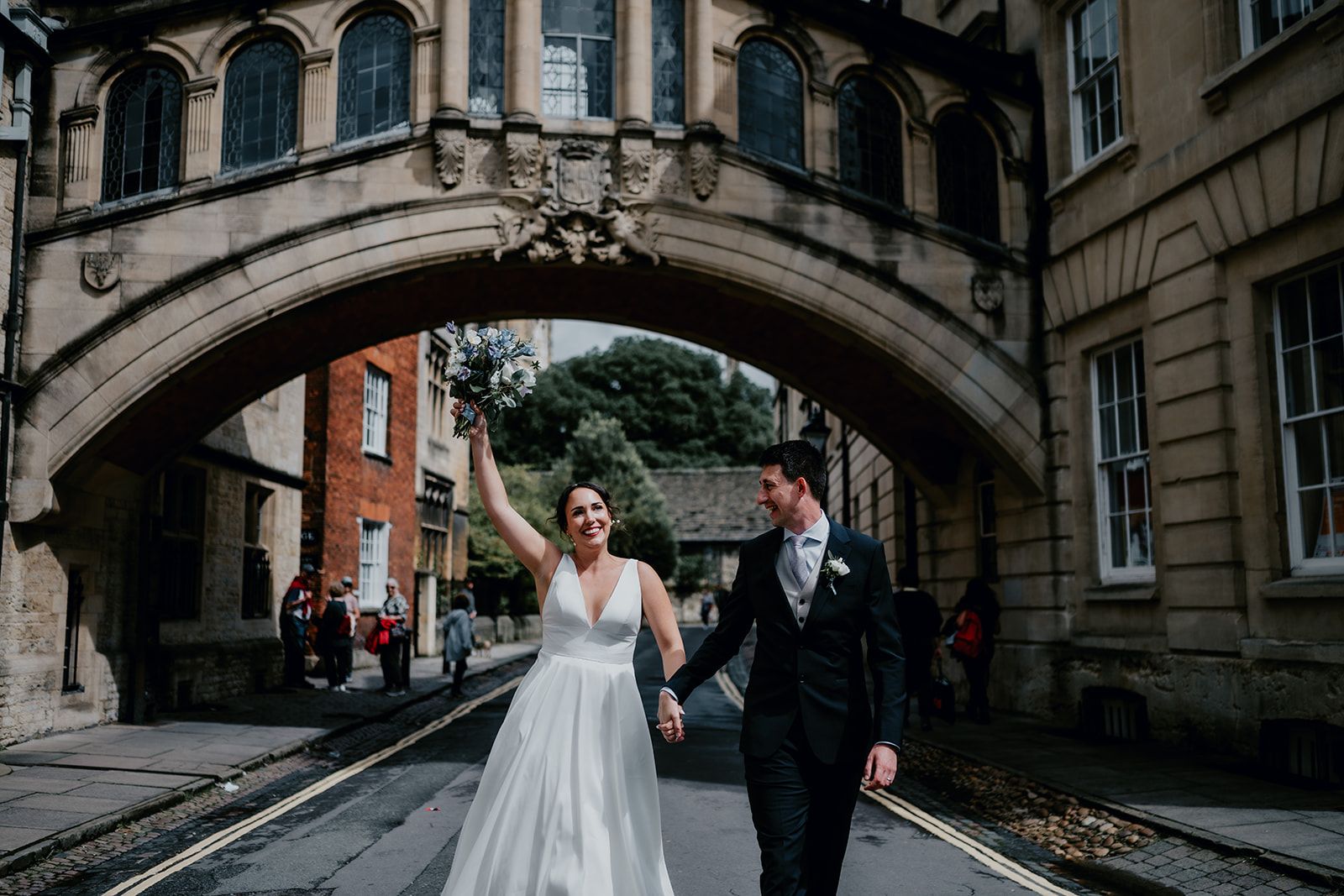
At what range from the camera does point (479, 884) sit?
464 centimetres

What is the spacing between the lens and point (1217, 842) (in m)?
7.00

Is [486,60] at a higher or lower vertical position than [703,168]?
higher

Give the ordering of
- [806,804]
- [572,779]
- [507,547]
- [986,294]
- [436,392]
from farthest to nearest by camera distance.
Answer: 1. [507,547]
2. [436,392]
3. [986,294]
4. [572,779]
5. [806,804]

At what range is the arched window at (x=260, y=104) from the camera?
14.3 meters

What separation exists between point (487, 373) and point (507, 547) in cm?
2989

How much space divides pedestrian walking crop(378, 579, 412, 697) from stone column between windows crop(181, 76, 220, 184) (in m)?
7.59

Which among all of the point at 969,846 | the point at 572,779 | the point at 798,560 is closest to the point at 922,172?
the point at 969,846

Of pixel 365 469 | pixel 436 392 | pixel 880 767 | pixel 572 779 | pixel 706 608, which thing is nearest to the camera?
pixel 880 767

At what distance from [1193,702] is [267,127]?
12.0m

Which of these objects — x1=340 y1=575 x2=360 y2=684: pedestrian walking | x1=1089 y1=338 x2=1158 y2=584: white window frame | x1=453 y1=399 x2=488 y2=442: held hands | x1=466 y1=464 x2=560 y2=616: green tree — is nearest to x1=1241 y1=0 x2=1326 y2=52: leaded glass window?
x1=1089 y1=338 x2=1158 y2=584: white window frame

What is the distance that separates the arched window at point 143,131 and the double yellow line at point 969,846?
10786mm

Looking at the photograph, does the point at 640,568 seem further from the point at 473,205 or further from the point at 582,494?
the point at 473,205

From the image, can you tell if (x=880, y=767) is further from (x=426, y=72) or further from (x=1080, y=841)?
(x=426, y=72)

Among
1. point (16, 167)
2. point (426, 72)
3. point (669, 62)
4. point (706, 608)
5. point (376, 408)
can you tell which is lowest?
point (706, 608)
